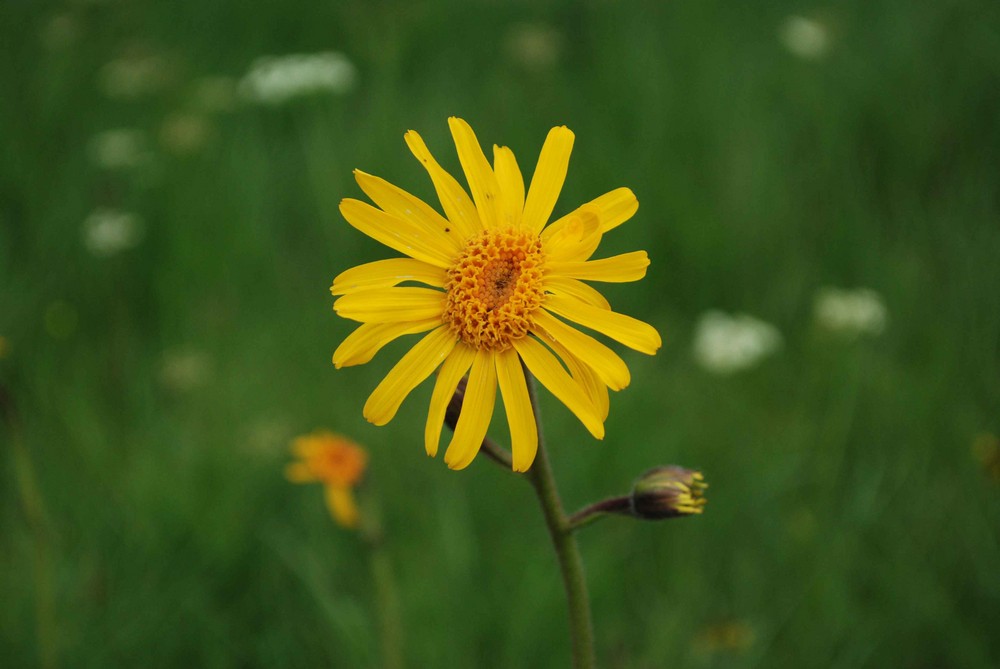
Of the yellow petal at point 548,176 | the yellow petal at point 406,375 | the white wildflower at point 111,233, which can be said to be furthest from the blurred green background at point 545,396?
the yellow petal at point 548,176

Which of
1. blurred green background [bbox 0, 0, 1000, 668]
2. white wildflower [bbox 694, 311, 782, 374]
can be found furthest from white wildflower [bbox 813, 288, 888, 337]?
white wildflower [bbox 694, 311, 782, 374]

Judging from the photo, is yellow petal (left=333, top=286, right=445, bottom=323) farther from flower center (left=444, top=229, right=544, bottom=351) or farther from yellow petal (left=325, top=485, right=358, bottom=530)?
yellow petal (left=325, top=485, right=358, bottom=530)

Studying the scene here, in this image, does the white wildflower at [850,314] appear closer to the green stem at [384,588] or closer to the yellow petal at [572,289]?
the green stem at [384,588]

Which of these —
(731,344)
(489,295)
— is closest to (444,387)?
(489,295)

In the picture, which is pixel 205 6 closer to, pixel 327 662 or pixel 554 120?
pixel 554 120

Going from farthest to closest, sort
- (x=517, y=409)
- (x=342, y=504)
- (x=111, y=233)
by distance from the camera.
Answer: (x=111, y=233)
(x=342, y=504)
(x=517, y=409)

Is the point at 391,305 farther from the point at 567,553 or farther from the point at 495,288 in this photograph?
the point at 567,553
